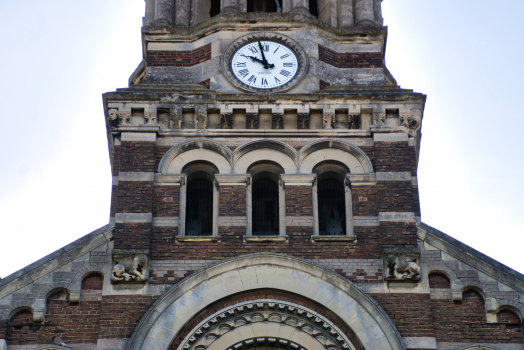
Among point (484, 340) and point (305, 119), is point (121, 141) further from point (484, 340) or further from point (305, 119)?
point (484, 340)

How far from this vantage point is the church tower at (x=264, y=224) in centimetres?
2459

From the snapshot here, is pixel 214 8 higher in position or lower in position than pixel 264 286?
higher

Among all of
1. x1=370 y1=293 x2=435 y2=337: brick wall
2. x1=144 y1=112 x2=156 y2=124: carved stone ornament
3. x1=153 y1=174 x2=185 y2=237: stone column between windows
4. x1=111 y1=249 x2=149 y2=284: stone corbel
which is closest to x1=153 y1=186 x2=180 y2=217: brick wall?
x1=153 y1=174 x2=185 y2=237: stone column between windows

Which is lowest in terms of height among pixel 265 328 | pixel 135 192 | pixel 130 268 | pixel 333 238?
pixel 265 328

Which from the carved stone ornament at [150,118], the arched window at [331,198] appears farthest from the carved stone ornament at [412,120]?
the carved stone ornament at [150,118]

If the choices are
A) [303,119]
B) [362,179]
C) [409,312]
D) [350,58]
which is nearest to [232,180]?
[303,119]

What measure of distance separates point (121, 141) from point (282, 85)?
13.9ft

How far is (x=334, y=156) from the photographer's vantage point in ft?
90.4

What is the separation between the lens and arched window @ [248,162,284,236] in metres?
27.5

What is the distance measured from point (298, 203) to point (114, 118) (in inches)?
193

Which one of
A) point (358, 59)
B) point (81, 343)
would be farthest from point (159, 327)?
point (358, 59)

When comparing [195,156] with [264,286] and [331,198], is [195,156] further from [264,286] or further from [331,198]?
[264,286]

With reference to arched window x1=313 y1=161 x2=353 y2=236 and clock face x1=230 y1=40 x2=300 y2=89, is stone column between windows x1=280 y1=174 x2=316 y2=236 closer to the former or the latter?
arched window x1=313 y1=161 x2=353 y2=236

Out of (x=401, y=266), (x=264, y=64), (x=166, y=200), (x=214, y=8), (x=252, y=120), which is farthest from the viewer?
(x=214, y=8)
